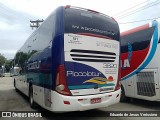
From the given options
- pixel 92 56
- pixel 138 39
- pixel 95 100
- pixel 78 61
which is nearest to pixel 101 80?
pixel 95 100

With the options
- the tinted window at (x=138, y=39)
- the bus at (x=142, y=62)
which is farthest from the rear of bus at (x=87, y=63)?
the tinted window at (x=138, y=39)

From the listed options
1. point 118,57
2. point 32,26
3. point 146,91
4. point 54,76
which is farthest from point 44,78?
point 32,26

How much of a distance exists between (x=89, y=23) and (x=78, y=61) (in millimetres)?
1329

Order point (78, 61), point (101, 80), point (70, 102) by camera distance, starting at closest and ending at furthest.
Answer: point (70, 102)
point (78, 61)
point (101, 80)

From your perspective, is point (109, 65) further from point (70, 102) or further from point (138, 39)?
point (138, 39)

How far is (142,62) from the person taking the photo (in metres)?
10.2

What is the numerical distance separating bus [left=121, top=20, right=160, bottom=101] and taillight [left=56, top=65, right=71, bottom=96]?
418 cm

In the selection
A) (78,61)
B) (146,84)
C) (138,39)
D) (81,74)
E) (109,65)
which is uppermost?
(138,39)

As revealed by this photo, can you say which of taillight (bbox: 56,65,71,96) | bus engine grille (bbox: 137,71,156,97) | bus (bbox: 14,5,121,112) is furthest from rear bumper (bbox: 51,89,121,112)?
bus engine grille (bbox: 137,71,156,97)

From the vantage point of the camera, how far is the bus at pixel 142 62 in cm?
950

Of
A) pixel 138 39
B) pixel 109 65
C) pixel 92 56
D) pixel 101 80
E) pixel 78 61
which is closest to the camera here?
pixel 78 61

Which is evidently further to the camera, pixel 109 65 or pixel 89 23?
pixel 109 65

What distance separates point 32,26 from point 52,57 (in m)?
35.7

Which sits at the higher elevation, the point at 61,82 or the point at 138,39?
the point at 138,39
